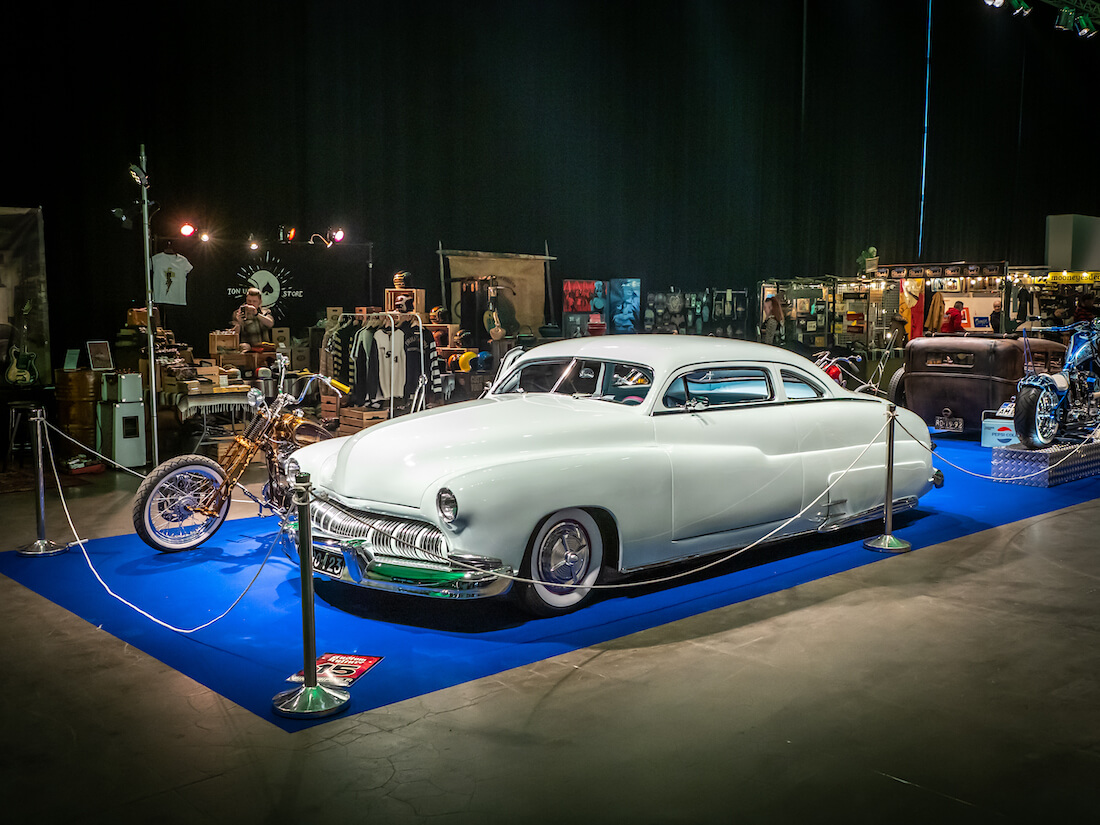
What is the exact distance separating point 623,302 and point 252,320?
6.78 meters

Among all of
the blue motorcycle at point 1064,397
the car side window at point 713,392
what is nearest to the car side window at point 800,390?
the car side window at point 713,392

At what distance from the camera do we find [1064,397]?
9.31m

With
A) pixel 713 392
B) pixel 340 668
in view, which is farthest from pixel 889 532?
pixel 340 668

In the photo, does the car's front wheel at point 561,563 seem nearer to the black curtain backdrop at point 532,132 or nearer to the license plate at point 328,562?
the license plate at point 328,562

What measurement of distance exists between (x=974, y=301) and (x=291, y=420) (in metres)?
14.6

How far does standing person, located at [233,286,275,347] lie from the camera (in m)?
11.3

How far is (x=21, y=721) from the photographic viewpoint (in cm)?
372

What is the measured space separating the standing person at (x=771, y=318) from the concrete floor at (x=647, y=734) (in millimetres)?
12114

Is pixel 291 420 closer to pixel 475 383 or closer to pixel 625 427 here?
pixel 625 427

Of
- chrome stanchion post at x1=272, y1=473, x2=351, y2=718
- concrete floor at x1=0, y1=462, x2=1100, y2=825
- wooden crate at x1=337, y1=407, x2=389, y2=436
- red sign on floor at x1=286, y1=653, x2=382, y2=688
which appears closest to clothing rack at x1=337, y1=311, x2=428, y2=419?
wooden crate at x1=337, y1=407, x2=389, y2=436

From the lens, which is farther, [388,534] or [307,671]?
[388,534]

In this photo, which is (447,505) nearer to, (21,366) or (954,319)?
(21,366)

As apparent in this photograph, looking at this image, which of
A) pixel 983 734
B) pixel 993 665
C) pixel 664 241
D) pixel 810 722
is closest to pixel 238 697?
pixel 810 722

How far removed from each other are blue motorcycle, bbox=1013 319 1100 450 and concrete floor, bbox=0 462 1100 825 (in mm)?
4419
